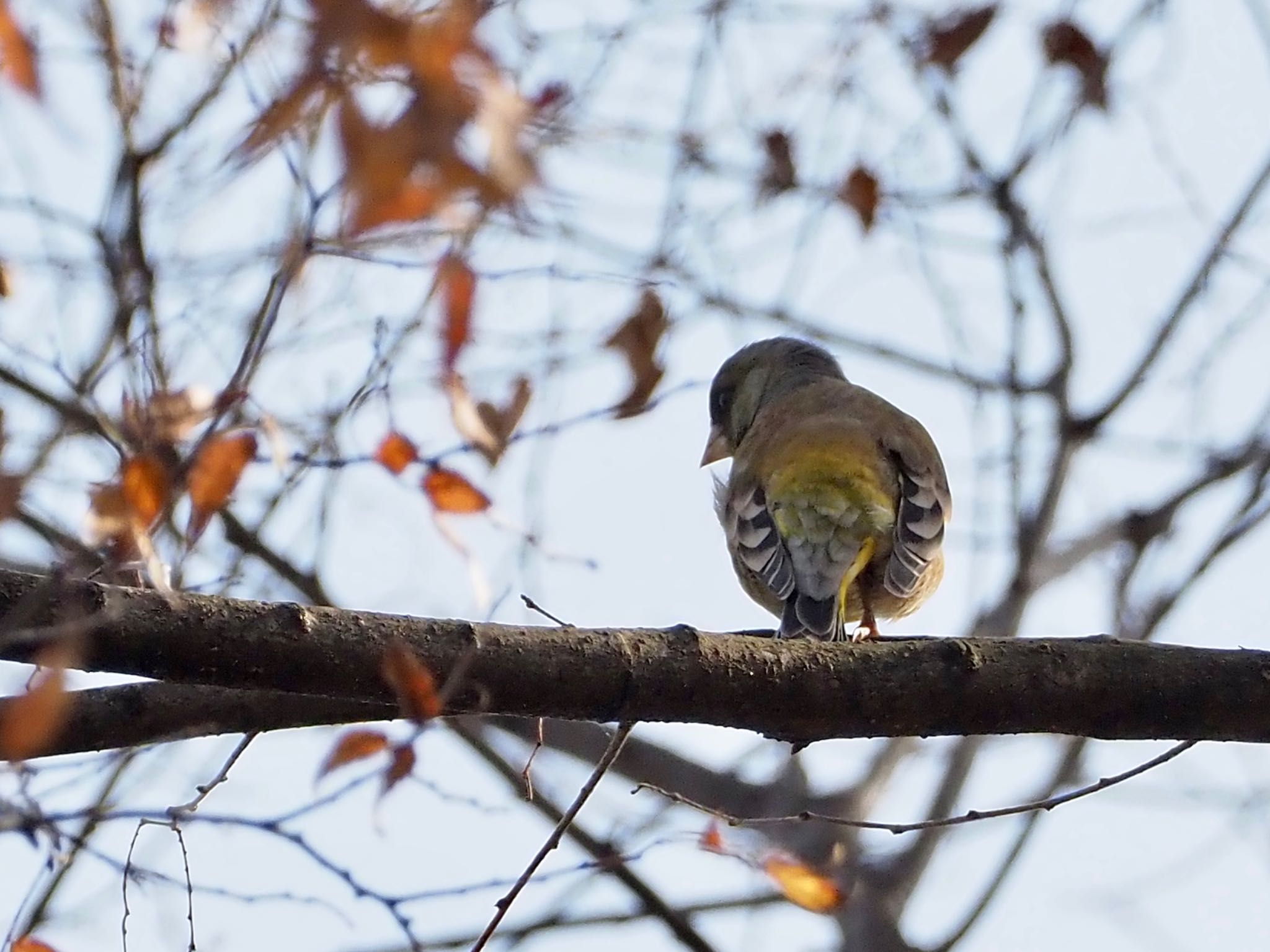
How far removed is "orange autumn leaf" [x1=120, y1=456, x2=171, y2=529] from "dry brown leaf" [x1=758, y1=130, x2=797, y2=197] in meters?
5.10

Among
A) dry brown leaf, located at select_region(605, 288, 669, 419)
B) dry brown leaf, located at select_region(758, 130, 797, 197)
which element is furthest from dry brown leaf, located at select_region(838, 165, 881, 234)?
dry brown leaf, located at select_region(605, 288, 669, 419)

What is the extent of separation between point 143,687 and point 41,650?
720mm

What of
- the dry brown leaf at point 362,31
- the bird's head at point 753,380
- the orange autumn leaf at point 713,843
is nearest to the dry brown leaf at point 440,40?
the dry brown leaf at point 362,31

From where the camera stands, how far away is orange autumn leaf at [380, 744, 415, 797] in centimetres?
359

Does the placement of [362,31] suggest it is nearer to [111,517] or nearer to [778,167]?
[111,517]

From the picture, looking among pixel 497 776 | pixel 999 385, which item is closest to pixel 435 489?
pixel 497 776

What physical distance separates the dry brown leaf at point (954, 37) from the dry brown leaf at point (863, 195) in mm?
679

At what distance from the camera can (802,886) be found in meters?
4.54

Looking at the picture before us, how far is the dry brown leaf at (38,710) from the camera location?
8.36 ft

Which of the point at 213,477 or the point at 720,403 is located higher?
the point at 720,403

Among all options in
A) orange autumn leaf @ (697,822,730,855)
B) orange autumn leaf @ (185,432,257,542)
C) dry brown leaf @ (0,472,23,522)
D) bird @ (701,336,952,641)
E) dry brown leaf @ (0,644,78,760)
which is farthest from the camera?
bird @ (701,336,952,641)

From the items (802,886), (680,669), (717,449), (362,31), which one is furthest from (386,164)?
(717,449)

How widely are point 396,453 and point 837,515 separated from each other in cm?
210

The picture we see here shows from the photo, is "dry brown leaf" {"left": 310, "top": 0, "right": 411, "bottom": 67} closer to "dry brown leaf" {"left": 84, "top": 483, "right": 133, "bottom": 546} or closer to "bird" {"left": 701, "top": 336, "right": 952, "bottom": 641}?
"dry brown leaf" {"left": 84, "top": 483, "right": 133, "bottom": 546}
